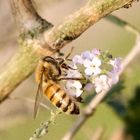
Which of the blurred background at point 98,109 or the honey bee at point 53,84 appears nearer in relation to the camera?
the honey bee at point 53,84

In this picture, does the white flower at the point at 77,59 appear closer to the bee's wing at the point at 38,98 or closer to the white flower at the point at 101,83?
the white flower at the point at 101,83

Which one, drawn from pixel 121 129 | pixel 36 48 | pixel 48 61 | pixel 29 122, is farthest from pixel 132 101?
pixel 36 48

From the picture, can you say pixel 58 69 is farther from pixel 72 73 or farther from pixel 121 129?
pixel 121 129

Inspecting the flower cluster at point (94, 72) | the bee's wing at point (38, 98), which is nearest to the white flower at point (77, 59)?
the flower cluster at point (94, 72)

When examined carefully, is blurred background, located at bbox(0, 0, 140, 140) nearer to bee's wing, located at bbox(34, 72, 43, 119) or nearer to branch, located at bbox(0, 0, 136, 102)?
bee's wing, located at bbox(34, 72, 43, 119)

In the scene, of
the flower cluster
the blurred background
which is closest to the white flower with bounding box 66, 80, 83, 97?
the flower cluster

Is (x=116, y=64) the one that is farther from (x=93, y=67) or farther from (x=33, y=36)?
(x=33, y=36)
